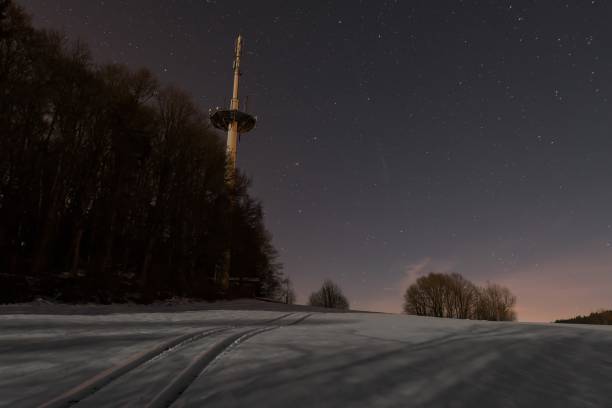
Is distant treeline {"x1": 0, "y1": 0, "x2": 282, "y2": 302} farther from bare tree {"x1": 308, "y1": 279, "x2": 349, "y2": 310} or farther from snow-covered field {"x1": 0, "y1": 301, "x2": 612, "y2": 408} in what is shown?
bare tree {"x1": 308, "y1": 279, "x2": 349, "y2": 310}

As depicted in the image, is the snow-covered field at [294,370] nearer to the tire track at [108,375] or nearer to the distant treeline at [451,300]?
the tire track at [108,375]

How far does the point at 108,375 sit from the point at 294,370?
1709 millimetres

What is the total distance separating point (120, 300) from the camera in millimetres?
15266

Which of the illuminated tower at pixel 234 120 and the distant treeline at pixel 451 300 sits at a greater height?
the illuminated tower at pixel 234 120

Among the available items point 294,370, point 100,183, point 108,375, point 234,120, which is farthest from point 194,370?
point 234,120

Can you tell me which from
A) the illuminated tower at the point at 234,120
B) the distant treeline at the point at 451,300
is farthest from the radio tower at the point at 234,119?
the distant treeline at the point at 451,300

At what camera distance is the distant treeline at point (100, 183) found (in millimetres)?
15891

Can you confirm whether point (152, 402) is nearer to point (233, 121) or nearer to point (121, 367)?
point (121, 367)

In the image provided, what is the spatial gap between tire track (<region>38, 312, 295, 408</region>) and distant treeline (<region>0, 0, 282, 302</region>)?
11.0 metres

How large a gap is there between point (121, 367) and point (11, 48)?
18.0 meters

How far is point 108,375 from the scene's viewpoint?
3.46 meters

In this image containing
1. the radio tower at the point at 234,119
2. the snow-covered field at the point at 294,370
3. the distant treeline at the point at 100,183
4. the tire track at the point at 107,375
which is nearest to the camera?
the tire track at the point at 107,375

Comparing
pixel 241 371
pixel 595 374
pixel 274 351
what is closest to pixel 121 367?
pixel 241 371

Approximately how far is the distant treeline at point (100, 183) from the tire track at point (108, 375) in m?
11.0
